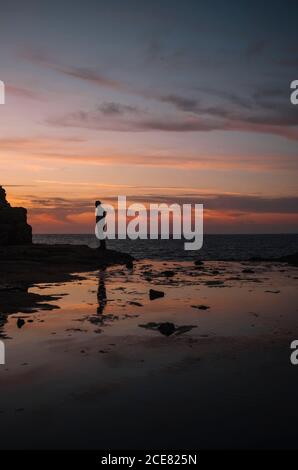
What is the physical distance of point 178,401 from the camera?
9797mm

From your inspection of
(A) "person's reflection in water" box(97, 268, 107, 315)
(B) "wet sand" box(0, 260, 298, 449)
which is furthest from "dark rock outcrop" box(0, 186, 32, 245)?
(B) "wet sand" box(0, 260, 298, 449)

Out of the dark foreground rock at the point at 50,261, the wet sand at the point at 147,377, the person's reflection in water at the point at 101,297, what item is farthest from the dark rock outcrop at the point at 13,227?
the wet sand at the point at 147,377

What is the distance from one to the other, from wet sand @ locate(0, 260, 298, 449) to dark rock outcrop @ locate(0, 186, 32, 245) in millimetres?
36782

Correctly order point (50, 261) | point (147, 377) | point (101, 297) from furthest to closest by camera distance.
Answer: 1. point (50, 261)
2. point (101, 297)
3. point (147, 377)

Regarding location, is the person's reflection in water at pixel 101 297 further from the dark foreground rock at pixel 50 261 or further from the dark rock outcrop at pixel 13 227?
the dark rock outcrop at pixel 13 227

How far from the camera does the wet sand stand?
8.23 metres

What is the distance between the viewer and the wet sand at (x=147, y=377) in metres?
8.23

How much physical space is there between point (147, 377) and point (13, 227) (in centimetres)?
5118

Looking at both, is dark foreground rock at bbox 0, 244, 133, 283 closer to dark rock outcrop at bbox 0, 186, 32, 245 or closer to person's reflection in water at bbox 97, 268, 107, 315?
person's reflection in water at bbox 97, 268, 107, 315

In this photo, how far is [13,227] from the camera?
192 feet

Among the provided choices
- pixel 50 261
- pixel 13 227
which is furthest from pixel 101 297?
pixel 13 227

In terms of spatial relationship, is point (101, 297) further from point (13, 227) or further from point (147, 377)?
point (13, 227)

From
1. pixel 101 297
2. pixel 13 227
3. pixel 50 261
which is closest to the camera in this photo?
pixel 101 297
